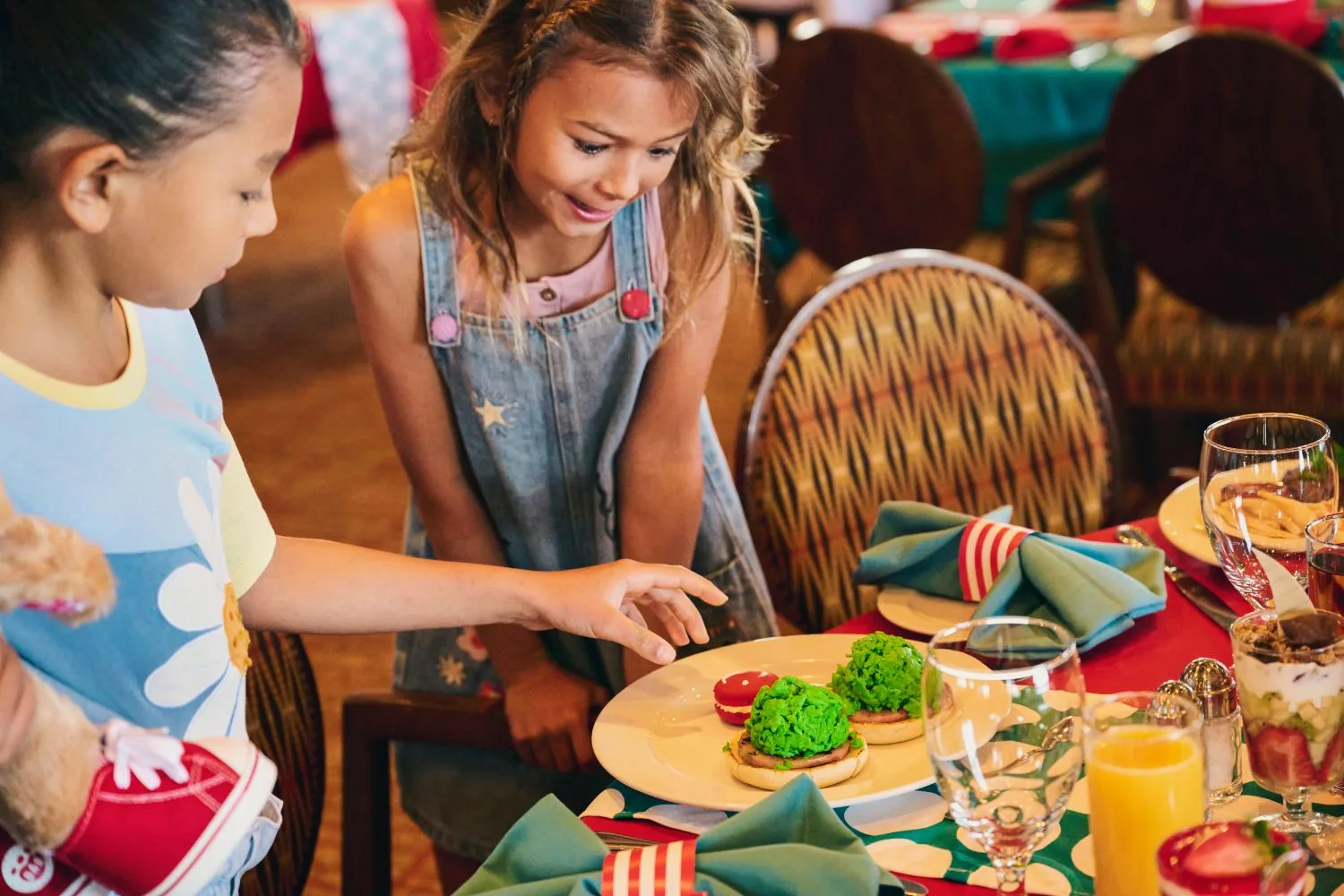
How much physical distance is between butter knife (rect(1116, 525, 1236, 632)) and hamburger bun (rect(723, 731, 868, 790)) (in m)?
0.34

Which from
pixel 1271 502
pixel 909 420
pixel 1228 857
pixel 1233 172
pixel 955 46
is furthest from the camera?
pixel 955 46

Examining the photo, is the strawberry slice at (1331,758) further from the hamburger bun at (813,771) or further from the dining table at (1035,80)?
the dining table at (1035,80)

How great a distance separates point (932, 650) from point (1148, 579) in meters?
0.43

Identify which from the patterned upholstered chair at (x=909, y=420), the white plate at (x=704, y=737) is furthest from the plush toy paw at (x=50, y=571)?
the patterned upholstered chair at (x=909, y=420)

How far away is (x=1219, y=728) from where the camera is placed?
1.05 meters

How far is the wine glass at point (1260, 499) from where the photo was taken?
1.20 metres

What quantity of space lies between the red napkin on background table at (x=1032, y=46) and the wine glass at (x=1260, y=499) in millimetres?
2537

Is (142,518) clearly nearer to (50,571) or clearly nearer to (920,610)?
(50,571)

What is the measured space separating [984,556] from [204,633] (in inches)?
25.4

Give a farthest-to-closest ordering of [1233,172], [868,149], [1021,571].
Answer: [868,149] < [1233,172] < [1021,571]

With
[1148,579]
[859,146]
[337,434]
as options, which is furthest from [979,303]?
[337,434]

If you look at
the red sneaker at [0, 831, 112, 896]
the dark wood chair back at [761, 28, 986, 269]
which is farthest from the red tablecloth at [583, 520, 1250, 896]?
the dark wood chair back at [761, 28, 986, 269]

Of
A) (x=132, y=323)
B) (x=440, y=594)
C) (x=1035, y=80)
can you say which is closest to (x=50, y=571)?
(x=132, y=323)

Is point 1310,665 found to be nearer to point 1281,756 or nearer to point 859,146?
point 1281,756
